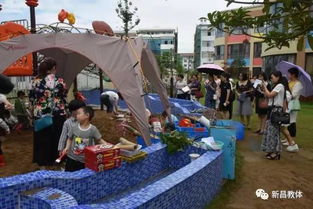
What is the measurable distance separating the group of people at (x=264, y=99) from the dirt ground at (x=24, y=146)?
2.73m

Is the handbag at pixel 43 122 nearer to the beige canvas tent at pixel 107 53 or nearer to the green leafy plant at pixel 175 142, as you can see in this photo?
the beige canvas tent at pixel 107 53

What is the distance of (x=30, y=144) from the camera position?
7414 millimetres

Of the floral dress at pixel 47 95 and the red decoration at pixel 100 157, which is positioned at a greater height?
the floral dress at pixel 47 95

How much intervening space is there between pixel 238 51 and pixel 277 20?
140 ft

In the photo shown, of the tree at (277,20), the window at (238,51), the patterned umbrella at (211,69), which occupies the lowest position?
the patterned umbrella at (211,69)

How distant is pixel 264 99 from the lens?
8117mm

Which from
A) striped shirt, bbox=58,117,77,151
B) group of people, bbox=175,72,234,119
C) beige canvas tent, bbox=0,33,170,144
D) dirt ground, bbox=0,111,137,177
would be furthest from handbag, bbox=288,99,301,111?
striped shirt, bbox=58,117,77,151

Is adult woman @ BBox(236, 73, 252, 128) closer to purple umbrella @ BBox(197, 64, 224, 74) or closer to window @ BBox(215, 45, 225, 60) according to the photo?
purple umbrella @ BBox(197, 64, 224, 74)

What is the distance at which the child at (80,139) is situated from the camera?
4.12m

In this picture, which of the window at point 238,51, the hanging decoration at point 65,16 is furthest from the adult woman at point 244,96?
the window at point 238,51

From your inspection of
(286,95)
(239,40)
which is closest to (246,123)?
(286,95)

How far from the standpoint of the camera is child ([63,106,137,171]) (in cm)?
412

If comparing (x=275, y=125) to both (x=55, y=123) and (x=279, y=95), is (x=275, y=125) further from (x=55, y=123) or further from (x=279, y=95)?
(x=55, y=123)

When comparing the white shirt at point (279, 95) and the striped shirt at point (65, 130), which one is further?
the white shirt at point (279, 95)
